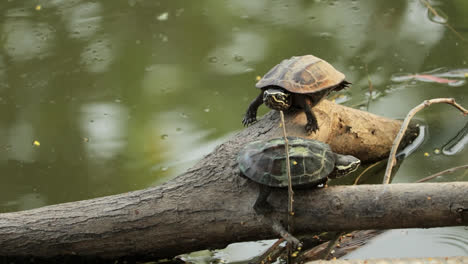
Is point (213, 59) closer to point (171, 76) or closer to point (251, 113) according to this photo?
point (171, 76)

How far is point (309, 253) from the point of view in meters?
2.12

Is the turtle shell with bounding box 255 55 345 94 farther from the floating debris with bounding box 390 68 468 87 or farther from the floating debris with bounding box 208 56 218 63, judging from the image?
the floating debris with bounding box 208 56 218 63

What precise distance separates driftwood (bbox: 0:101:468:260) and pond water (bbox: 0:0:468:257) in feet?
1.26

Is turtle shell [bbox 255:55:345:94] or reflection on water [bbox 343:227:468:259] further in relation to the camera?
turtle shell [bbox 255:55:345:94]

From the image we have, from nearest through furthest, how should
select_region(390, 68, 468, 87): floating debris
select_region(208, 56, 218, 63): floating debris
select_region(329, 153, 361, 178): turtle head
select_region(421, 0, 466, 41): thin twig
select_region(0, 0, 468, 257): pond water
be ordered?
select_region(329, 153, 361, 178): turtle head
select_region(0, 0, 468, 257): pond water
select_region(390, 68, 468, 87): floating debris
select_region(421, 0, 466, 41): thin twig
select_region(208, 56, 218, 63): floating debris

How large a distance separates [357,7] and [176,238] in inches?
109

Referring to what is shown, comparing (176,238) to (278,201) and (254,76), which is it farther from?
(254,76)

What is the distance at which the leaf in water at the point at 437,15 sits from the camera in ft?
12.8

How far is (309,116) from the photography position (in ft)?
7.63

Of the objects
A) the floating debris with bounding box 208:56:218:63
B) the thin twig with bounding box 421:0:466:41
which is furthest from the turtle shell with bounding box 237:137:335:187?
the thin twig with bounding box 421:0:466:41

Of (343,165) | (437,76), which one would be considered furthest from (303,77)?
(437,76)

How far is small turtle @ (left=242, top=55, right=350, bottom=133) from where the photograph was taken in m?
2.28

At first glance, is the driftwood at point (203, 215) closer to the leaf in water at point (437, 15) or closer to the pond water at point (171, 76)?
the pond water at point (171, 76)

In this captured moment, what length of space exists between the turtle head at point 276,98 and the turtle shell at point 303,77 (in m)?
0.03
